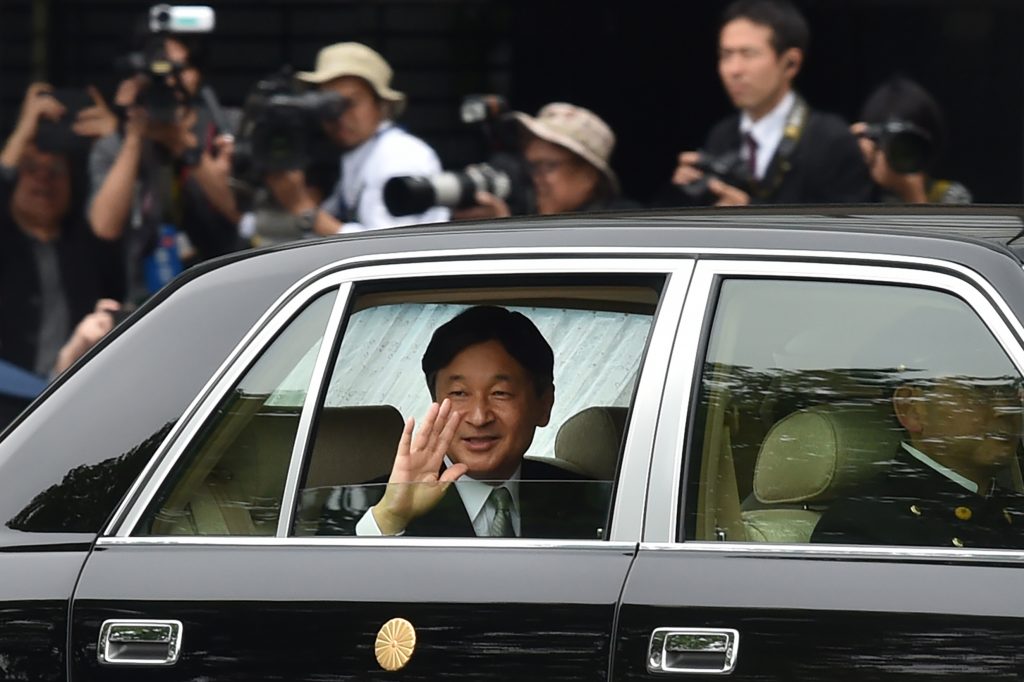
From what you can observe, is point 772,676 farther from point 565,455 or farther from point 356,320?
point 356,320

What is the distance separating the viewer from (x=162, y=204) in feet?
25.8

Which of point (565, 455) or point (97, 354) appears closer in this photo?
point (565, 455)

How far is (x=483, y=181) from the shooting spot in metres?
7.04

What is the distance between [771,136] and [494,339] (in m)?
3.51

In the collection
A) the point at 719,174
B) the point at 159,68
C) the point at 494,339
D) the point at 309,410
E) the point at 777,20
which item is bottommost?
the point at 309,410

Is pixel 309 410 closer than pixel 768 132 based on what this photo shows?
Yes

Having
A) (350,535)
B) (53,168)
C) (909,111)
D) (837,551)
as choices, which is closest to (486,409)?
(350,535)

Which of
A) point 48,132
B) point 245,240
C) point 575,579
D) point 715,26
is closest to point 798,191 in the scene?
point 245,240

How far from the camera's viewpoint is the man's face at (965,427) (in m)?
2.92

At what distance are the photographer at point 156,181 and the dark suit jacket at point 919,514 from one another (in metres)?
5.00

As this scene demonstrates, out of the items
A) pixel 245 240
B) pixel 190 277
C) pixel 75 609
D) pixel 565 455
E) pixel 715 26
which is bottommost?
pixel 75 609

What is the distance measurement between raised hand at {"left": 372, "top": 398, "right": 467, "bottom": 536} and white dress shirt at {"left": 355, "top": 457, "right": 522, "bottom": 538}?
1 centimetres

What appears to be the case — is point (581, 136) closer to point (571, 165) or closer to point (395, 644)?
point (571, 165)

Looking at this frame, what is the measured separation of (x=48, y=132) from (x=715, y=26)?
5.16 m
